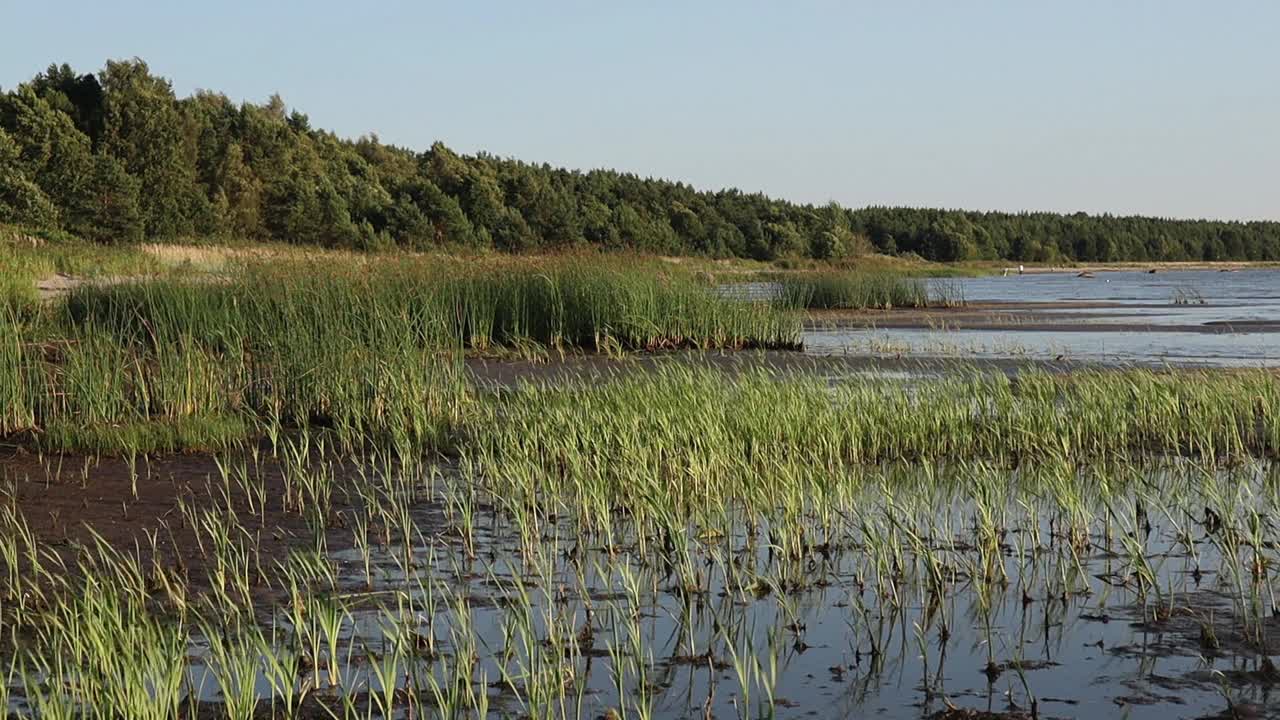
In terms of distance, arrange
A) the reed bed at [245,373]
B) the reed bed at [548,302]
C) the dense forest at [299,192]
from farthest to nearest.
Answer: the dense forest at [299,192] → the reed bed at [548,302] → the reed bed at [245,373]

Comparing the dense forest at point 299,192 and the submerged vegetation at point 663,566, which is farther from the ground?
the dense forest at point 299,192

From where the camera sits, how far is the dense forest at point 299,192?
5813cm

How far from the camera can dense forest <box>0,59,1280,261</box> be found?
58.1m

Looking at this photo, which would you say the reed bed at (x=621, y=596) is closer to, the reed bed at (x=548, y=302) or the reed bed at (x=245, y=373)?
the reed bed at (x=245, y=373)

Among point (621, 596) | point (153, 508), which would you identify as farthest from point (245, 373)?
point (621, 596)

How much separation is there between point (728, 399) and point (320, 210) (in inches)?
2523

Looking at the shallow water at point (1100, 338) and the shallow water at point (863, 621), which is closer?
the shallow water at point (863, 621)

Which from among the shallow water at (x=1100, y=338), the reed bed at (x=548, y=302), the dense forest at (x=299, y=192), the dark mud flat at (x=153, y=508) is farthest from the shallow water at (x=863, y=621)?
the dense forest at (x=299, y=192)

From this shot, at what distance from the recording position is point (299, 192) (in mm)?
70375

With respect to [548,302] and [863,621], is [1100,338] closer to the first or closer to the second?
[548,302]

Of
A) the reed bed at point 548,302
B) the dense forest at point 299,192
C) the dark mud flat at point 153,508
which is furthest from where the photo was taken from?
the dense forest at point 299,192

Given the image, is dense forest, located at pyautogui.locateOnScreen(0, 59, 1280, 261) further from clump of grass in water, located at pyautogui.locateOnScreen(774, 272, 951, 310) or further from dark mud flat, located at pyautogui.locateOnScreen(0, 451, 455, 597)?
dark mud flat, located at pyautogui.locateOnScreen(0, 451, 455, 597)

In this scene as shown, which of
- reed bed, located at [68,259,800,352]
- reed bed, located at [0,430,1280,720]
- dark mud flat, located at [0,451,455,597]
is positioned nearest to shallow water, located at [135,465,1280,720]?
reed bed, located at [0,430,1280,720]

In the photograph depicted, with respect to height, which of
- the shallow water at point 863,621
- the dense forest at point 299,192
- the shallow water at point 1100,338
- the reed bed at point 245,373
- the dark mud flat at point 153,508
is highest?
the dense forest at point 299,192
